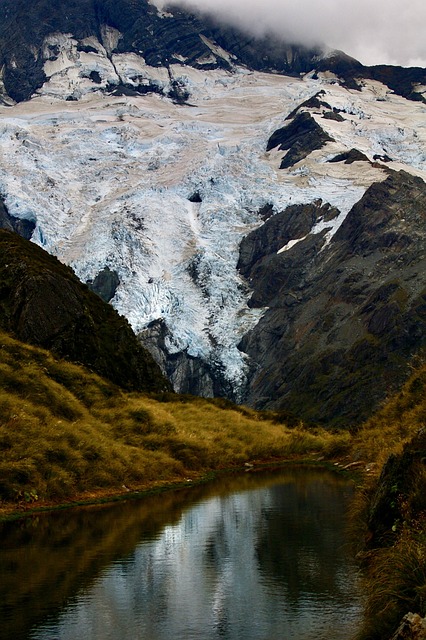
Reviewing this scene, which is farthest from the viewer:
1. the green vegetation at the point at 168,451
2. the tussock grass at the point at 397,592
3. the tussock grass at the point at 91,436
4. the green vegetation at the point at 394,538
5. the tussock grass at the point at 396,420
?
the tussock grass at the point at 396,420

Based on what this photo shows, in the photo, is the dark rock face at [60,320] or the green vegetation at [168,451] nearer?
the green vegetation at [168,451]

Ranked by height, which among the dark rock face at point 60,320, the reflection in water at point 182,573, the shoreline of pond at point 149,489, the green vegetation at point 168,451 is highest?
the dark rock face at point 60,320

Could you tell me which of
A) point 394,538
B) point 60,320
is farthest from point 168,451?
point 394,538

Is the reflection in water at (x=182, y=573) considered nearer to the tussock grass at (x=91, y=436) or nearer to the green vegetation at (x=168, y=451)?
the green vegetation at (x=168, y=451)

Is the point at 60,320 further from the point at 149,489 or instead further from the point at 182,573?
the point at 182,573

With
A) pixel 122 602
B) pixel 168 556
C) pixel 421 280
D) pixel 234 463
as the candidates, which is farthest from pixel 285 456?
pixel 421 280

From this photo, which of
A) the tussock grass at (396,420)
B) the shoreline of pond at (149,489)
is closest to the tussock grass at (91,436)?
the shoreline of pond at (149,489)

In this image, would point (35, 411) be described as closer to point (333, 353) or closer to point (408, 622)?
point (408, 622)
